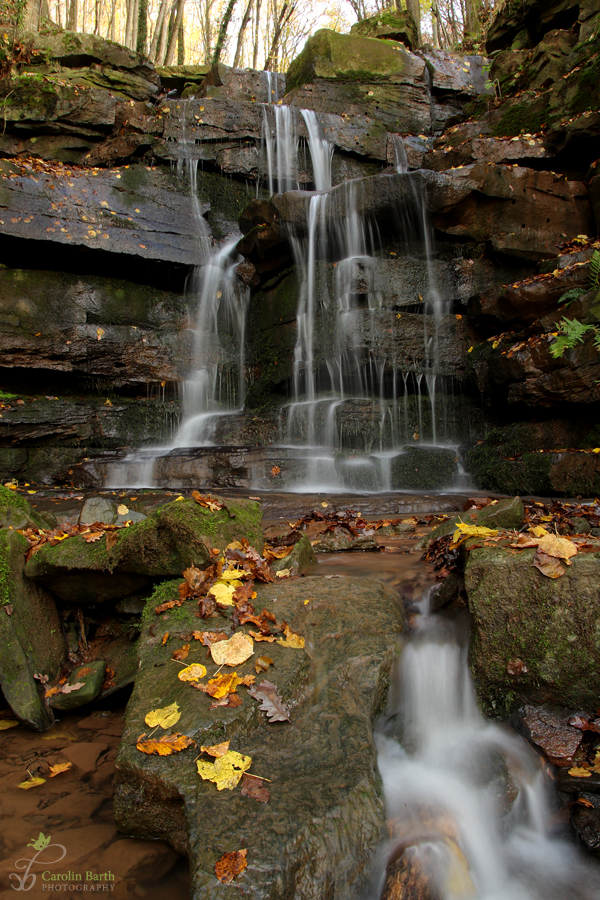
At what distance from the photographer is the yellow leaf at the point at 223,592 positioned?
115 inches

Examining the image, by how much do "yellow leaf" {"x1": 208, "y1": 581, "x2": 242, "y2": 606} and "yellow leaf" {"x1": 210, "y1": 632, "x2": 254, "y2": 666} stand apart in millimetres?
294

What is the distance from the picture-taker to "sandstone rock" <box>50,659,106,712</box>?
3.03 m

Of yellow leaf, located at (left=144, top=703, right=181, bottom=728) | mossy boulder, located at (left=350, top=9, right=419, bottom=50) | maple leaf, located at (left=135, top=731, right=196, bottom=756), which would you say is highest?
mossy boulder, located at (left=350, top=9, right=419, bottom=50)

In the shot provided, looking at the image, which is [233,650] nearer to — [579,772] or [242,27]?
[579,772]

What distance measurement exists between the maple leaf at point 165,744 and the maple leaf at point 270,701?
36 centimetres

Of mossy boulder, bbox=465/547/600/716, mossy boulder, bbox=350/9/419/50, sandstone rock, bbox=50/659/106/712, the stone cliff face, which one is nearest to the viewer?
mossy boulder, bbox=465/547/600/716

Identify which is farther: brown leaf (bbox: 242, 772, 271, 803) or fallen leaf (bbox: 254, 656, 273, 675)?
fallen leaf (bbox: 254, 656, 273, 675)

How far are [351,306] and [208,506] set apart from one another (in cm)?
798

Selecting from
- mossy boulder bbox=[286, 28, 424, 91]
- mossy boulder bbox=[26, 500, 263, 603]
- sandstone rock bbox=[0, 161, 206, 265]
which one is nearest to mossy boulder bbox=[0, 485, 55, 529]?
mossy boulder bbox=[26, 500, 263, 603]

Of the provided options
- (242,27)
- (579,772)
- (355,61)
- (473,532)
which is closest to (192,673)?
(579,772)

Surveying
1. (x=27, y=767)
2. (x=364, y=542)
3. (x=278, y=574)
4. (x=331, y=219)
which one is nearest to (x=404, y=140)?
(x=331, y=219)

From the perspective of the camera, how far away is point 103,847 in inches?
79.9

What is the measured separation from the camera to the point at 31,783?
2398 millimetres

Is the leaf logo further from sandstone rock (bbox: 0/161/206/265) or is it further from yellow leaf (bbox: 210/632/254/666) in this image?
sandstone rock (bbox: 0/161/206/265)
